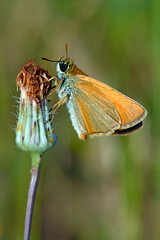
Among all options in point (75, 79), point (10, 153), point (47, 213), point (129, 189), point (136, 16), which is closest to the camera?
point (75, 79)

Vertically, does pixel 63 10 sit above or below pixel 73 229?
above

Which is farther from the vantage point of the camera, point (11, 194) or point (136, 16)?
point (136, 16)

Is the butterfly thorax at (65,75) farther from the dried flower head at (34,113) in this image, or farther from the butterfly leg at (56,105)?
the dried flower head at (34,113)

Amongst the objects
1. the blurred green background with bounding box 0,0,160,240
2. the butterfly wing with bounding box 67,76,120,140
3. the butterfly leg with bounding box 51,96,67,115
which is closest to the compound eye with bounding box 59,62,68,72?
the butterfly wing with bounding box 67,76,120,140

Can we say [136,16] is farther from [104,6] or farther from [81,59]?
[81,59]

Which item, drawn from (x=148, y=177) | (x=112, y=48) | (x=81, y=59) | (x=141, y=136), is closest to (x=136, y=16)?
(x=112, y=48)

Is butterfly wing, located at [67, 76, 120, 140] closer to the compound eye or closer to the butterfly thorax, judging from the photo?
the butterfly thorax
